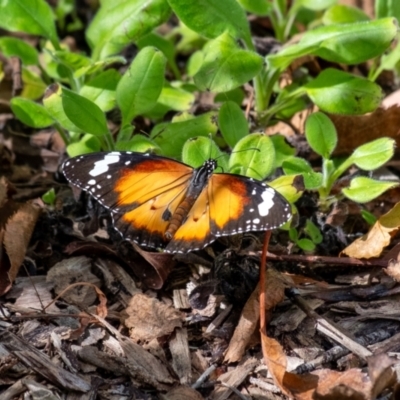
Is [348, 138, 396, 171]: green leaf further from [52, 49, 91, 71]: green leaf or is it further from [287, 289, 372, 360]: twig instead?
[52, 49, 91, 71]: green leaf

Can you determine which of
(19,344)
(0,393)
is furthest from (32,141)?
(0,393)

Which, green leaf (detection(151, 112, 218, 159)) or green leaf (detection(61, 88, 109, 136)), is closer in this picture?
green leaf (detection(61, 88, 109, 136))

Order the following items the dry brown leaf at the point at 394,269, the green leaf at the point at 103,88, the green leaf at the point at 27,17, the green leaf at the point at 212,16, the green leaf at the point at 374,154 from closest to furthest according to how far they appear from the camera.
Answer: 1. the dry brown leaf at the point at 394,269
2. the green leaf at the point at 374,154
3. the green leaf at the point at 212,16
4. the green leaf at the point at 103,88
5. the green leaf at the point at 27,17

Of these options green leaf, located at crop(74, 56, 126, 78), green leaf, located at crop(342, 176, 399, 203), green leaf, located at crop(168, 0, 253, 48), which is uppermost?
green leaf, located at crop(168, 0, 253, 48)

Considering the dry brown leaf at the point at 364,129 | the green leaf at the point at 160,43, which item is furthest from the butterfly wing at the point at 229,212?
the green leaf at the point at 160,43

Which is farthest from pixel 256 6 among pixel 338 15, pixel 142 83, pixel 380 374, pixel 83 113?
pixel 380 374

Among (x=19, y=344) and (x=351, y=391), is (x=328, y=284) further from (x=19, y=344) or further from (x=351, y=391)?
(x=19, y=344)

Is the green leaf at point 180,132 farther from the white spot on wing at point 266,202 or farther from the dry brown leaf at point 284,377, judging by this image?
the dry brown leaf at point 284,377

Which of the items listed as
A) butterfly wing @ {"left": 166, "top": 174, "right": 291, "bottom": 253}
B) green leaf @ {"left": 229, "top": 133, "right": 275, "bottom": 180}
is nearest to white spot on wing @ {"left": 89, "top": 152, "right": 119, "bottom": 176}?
butterfly wing @ {"left": 166, "top": 174, "right": 291, "bottom": 253}
